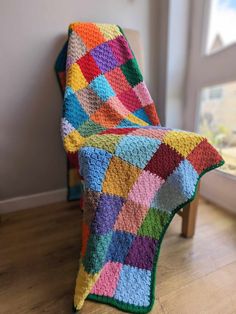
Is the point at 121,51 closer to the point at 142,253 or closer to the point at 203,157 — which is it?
the point at 203,157

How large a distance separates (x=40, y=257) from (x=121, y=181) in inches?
18.9

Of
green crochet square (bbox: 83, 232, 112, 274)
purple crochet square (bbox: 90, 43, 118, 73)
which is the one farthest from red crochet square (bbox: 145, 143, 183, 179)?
purple crochet square (bbox: 90, 43, 118, 73)

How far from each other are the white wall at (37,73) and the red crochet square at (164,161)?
2.15ft

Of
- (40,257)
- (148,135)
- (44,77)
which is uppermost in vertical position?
(44,77)

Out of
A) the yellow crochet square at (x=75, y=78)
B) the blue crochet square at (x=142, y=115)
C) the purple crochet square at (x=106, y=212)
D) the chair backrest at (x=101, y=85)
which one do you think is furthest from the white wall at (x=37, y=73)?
the purple crochet square at (x=106, y=212)

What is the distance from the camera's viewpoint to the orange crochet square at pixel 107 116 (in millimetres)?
813

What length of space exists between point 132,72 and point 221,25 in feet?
1.74

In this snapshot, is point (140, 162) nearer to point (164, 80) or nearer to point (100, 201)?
point (100, 201)

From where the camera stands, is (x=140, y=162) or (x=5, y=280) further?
(x=5, y=280)

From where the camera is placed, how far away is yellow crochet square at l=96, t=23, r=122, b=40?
87cm

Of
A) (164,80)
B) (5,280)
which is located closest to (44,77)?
(164,80)

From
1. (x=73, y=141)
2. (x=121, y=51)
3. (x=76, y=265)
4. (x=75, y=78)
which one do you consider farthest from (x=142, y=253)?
(x=121, y=51)

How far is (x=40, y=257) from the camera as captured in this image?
0.80m

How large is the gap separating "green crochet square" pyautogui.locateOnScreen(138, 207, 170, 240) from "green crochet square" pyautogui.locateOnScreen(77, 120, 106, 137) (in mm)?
332
